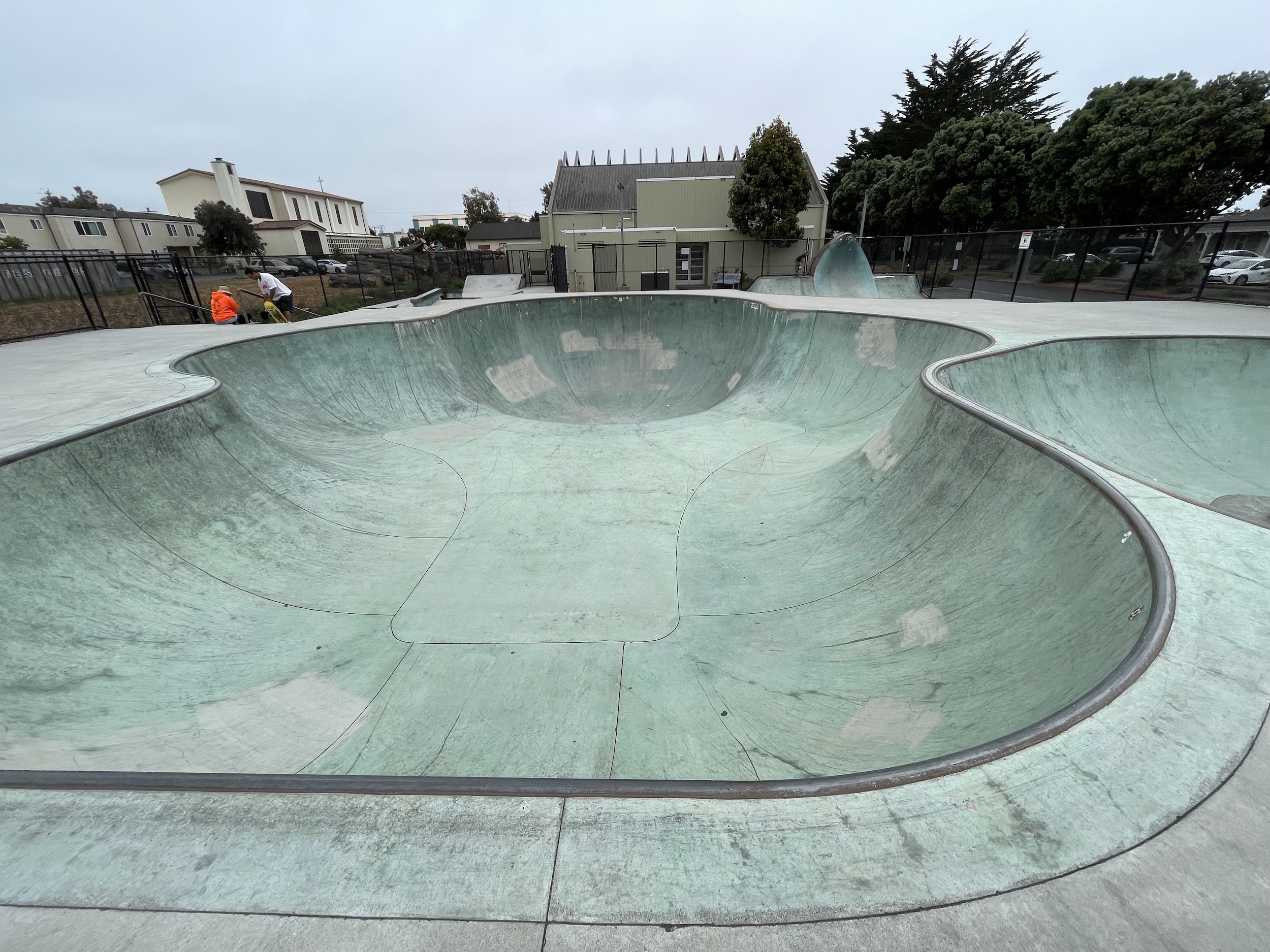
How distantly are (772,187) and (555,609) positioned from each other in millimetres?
31555

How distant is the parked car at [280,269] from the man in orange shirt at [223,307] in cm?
1779

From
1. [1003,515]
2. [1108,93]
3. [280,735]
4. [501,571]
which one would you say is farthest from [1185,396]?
[1108,93]

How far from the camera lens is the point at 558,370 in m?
12.1

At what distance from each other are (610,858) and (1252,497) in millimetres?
7312

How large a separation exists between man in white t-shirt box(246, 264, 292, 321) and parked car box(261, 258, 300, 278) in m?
17.6

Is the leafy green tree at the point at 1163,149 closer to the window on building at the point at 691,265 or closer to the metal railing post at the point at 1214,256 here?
the metal railing post at the point at 1214,256

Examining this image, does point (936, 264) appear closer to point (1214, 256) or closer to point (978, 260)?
point (978, 260)

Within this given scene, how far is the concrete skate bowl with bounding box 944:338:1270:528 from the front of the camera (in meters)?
5.75

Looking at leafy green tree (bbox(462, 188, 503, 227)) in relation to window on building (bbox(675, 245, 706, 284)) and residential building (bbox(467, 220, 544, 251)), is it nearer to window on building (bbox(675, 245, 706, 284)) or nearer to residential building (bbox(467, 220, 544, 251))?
residential building (bbox(467, 220, 544, 251))

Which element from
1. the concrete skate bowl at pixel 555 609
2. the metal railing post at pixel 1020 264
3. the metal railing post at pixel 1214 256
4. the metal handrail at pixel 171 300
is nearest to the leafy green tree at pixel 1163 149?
the metal railing post at pixel 1020 264

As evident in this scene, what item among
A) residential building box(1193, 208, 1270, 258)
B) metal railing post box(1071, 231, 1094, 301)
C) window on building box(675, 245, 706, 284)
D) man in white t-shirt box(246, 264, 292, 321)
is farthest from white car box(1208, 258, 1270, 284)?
man in white t-shirt box(246, 264, 292, 321)

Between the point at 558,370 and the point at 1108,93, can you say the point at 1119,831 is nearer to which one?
the point at 558,370

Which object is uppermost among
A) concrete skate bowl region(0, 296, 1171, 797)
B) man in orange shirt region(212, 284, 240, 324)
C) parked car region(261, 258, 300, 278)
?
parked car region(261, 258, 300, 278)

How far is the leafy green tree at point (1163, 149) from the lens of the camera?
19.1m
